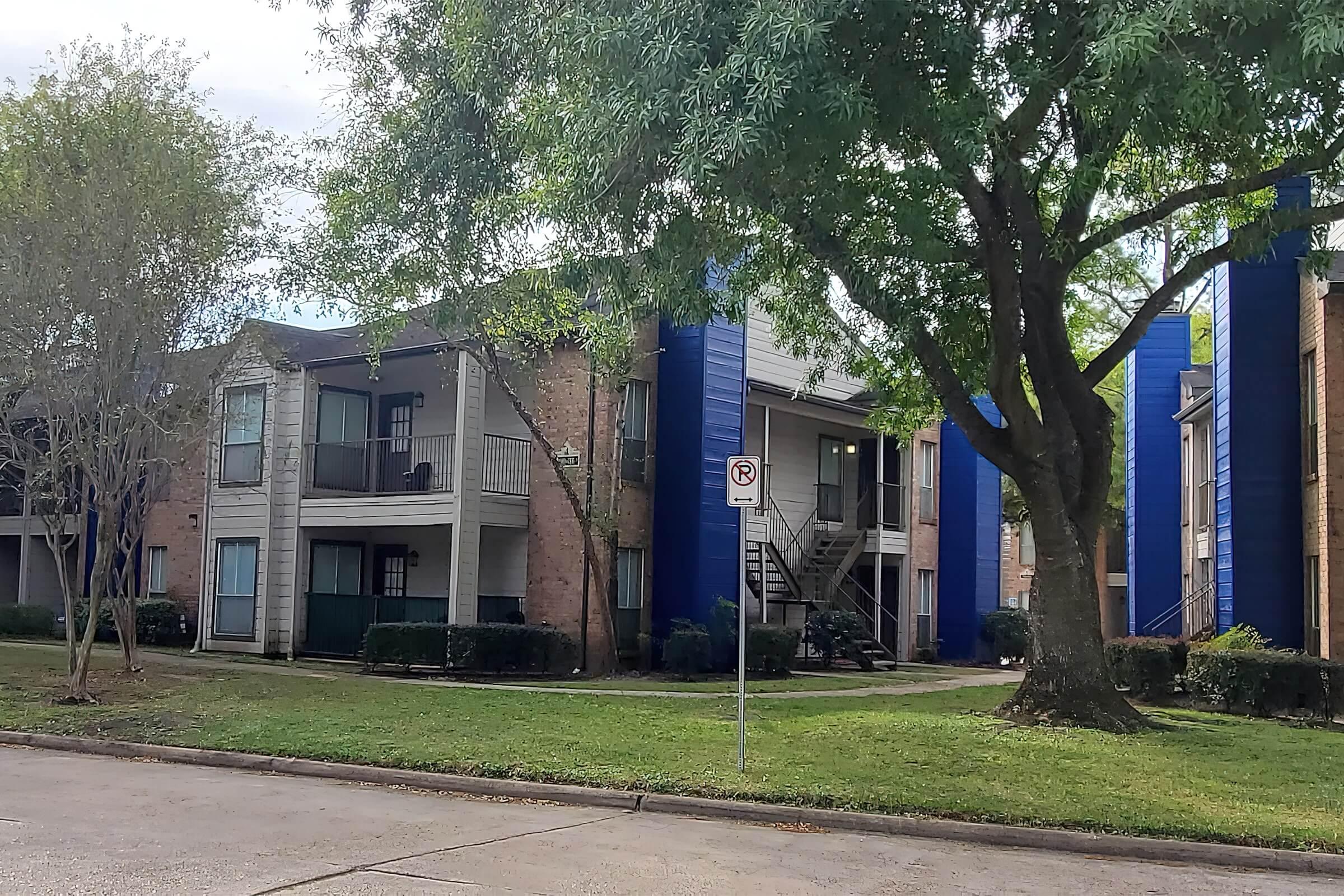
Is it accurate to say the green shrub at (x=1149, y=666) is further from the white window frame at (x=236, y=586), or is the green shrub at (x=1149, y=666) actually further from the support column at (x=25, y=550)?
the support column at (x=25, y=550)

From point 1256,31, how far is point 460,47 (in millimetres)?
7815

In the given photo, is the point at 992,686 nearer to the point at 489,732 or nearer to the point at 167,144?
the point at 489,732

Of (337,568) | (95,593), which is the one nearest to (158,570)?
(337,568)

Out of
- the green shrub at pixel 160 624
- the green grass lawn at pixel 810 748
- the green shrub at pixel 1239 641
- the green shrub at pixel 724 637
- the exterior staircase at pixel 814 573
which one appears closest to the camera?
the green grass lawn at pixel 810 748

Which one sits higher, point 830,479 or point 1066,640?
point 830,479

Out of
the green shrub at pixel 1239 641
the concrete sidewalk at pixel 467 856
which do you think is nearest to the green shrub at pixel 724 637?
the green shrub at pixel 1239 641

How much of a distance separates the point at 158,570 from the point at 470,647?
39.7 feet

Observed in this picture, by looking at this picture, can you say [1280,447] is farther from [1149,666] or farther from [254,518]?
[254,518]

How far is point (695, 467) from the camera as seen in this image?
79.4 ft

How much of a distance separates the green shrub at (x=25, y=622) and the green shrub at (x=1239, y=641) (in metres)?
24.8

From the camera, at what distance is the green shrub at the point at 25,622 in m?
30.3

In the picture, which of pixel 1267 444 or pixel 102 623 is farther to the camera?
pixel 102 623

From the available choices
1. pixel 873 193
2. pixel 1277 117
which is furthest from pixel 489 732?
pixel 1277 117

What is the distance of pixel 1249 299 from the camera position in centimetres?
2042
